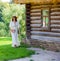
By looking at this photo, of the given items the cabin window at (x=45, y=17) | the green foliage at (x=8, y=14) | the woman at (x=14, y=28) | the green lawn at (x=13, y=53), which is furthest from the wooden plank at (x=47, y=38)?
the green foliage at (x=8, y=14)

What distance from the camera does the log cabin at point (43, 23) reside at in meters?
18.2

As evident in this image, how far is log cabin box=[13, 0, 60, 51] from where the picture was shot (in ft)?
59.9

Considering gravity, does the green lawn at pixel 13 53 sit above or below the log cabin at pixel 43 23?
below

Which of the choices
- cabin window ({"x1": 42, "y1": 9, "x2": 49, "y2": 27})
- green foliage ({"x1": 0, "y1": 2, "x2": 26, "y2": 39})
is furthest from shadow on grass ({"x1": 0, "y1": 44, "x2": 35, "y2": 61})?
green foliage ({"x1": 0, "y1": 2, "x2": 26, "y2": 39})

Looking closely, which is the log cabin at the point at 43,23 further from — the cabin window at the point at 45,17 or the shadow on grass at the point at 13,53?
the shadow on grass at the point at 13,53

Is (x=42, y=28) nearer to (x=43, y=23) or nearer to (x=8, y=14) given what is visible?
(x=43, y=23)

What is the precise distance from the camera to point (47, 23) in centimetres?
1908

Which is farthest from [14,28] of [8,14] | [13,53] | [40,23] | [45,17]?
[8,14]

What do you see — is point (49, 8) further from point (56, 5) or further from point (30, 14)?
point (30, 14)

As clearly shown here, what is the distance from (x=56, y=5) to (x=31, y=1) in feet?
4.38

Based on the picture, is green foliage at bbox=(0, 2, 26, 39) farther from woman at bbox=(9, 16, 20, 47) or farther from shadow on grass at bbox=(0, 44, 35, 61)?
shadow on grass at bbox=(0, 44, 35, 61)

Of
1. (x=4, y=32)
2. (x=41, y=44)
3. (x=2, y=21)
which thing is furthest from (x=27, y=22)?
(x=2, y=21)

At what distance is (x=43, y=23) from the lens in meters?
19.5

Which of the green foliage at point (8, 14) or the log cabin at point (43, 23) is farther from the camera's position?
the green foliage at point (8, 14)
